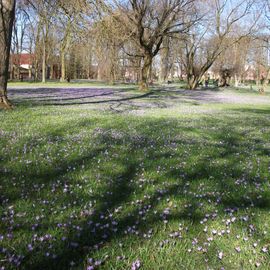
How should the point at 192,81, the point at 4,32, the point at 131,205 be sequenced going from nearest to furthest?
the point at 131,205 < the point at 4,32 < the point at 192,81

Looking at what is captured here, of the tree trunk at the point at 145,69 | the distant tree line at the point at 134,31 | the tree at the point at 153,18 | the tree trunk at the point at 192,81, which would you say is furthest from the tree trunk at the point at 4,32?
the tree trunk at the point at 192,81

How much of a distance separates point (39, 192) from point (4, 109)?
11134 millimetres

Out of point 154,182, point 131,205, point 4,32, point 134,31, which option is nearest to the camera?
point 131,205

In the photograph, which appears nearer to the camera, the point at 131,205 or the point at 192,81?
the point at 131,205

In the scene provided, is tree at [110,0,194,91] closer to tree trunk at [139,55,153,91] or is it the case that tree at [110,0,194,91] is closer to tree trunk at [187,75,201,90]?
tree trunk at [139,55,153,91]

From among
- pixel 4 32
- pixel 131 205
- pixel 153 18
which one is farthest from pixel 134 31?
pixel 131 205

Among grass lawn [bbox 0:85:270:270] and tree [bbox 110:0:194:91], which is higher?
tree [bbox 110:0:194:91]

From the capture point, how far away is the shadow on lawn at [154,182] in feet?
11.8

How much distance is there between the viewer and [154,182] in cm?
556

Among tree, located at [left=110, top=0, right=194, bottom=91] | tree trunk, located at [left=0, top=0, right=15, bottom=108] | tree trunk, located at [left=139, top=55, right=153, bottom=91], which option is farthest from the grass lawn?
tree trunk, located at [left=139, top=55, right=153, bottom=91]

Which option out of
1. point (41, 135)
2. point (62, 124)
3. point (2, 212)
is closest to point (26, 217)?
point (2, 212)

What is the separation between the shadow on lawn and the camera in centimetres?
359

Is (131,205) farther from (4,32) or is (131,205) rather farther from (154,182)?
(4,32)

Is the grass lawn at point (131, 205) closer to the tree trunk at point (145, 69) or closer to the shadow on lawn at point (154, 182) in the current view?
the shadow on lawn at point (154, 182)
